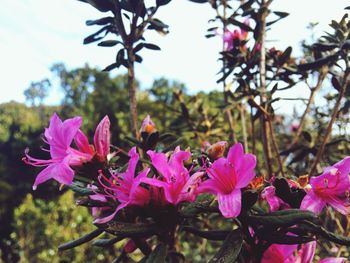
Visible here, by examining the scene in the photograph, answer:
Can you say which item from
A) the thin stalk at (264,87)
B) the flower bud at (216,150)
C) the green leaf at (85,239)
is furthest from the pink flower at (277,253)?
the thin stalk at (264,87)

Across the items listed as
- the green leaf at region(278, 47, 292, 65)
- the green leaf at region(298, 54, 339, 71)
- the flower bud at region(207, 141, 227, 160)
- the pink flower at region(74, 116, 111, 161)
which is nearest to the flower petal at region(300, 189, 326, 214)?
the flower bud at region(207, 141, 227, 160)

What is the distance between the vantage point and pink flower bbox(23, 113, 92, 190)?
89 centimetres

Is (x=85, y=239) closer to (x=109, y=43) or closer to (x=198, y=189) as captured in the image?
(x=198, y=189)

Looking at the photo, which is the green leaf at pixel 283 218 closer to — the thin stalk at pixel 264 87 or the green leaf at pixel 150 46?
the thin stalk at pixel 264 87

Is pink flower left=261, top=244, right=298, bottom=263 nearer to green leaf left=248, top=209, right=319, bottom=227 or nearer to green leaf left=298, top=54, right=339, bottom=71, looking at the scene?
green leaf left=248, top=209, right=319, bottom=227

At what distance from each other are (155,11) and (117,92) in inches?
314

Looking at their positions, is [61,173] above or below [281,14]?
below

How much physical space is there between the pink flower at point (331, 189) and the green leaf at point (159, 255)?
0.28 m

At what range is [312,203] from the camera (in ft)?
2.76

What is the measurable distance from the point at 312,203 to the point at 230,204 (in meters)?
0.16

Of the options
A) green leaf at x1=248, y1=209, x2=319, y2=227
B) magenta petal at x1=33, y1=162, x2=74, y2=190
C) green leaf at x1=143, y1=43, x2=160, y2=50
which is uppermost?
green leaf at x1=143, y1=43, x2=160, y2=50

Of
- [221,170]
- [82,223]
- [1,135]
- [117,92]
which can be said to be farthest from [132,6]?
[1,135]

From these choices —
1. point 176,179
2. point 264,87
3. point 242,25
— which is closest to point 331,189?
point 176,179

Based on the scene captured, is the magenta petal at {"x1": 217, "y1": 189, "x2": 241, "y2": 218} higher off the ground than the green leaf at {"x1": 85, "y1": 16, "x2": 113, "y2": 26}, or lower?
lower
